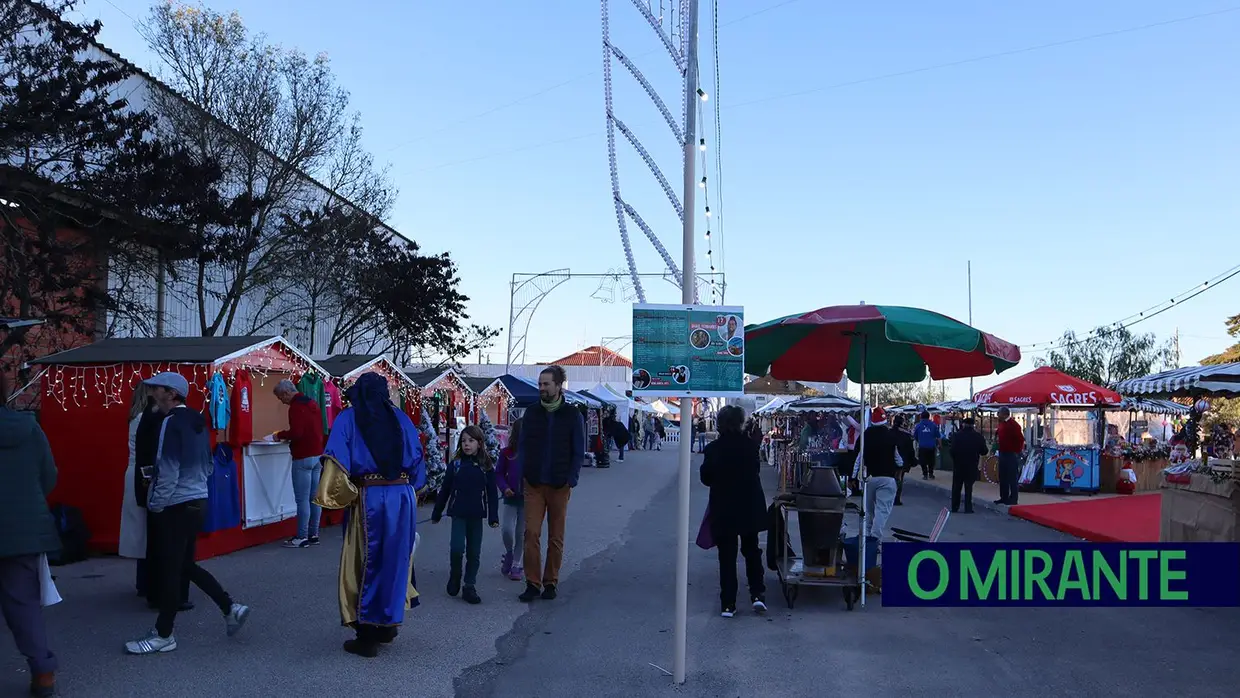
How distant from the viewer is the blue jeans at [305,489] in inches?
420

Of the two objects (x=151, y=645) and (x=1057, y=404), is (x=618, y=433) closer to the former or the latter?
(x=1057, y=404)

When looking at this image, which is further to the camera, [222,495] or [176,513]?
[222,495]

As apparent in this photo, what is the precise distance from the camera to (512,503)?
8.89 metres

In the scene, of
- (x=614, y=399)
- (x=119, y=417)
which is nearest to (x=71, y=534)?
(x=119, y=417)

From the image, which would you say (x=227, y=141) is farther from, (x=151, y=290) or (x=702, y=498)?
(x=702, y=498)

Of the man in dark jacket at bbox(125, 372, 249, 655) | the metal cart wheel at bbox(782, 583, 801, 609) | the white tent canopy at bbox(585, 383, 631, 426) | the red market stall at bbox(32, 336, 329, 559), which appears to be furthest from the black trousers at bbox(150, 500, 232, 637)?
the white tent canopy at bbox(585, 383, 631, 426)

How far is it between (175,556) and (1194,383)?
1204 centimetres

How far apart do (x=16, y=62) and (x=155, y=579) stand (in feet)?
24.3

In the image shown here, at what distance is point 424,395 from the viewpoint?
16.3m

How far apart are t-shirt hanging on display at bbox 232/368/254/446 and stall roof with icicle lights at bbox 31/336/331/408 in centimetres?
12

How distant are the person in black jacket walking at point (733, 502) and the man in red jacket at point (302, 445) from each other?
489cm

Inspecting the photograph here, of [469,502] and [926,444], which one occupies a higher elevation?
[469,502]

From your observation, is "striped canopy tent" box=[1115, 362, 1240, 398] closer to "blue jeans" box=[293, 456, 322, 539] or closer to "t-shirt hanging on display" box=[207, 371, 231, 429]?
"blue jeans" box=[293, 456, 322, 539]

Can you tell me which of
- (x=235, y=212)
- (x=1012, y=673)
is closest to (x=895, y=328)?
(x=1012, y=673)
